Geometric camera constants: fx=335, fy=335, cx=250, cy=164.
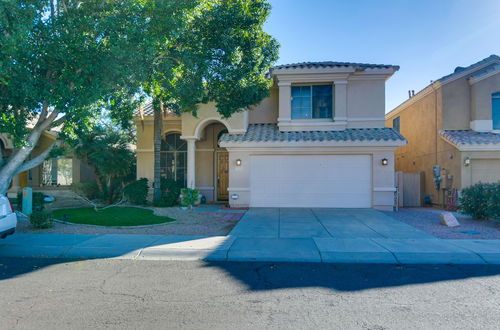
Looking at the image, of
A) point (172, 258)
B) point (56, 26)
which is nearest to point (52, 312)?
point (172, 258)

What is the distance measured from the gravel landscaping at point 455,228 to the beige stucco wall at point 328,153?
0.97 meters

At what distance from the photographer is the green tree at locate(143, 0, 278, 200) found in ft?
36.0

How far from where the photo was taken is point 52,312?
427 cm

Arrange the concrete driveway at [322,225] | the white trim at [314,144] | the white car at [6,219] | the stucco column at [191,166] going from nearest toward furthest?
the white car at [6,219], the concrete driveway at [322,225], the white trim at [314,144], the stucco column at [191,166]

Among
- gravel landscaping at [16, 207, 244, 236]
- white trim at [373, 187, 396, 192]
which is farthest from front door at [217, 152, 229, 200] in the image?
white trim at [373, 187, 396, 192]

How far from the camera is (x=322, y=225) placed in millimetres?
10172

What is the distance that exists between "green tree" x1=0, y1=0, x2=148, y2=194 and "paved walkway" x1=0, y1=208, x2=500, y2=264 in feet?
10.9

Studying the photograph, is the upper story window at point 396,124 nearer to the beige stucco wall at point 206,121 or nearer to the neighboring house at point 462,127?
the neighboring house at point 462,127

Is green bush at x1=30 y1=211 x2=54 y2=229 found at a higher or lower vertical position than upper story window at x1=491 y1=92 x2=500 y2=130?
lower

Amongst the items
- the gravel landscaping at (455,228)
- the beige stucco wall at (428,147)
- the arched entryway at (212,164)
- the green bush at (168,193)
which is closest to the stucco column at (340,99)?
the beige stucco wall at (428,147)

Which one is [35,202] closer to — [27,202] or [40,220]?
[27,202]

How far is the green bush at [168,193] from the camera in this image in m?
14.3

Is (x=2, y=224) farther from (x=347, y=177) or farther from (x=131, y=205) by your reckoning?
(x=347, y=177)

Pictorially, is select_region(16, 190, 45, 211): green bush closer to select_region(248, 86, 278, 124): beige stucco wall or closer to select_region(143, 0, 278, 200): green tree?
select_region(143, 0, 278, 200): green tree
